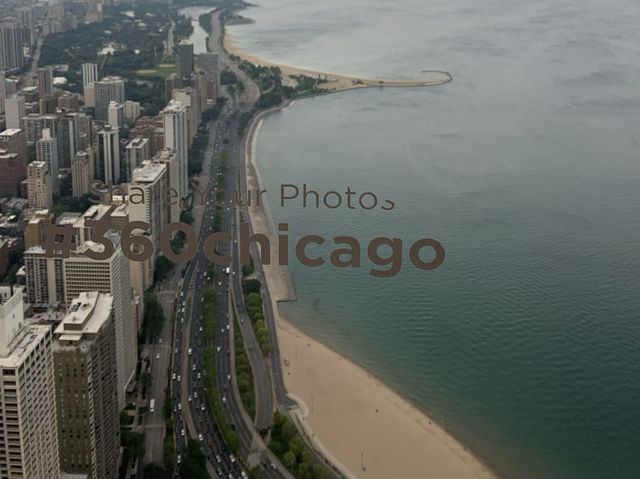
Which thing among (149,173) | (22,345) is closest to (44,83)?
(149,173)

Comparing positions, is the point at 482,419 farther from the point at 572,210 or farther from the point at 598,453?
the point at 572,210

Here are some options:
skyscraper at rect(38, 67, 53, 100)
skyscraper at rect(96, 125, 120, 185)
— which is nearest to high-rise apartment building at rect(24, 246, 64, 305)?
skyscraper at rect(96, 125, 120, 185)

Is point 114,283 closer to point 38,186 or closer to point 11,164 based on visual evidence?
point 38,186

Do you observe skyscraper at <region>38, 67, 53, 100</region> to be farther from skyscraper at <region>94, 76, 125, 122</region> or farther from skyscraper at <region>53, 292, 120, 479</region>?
skyscraper at <region>53, 292, 120, 479</region>

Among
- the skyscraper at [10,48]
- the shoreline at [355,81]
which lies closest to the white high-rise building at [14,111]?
the skyscraper at [10,48]

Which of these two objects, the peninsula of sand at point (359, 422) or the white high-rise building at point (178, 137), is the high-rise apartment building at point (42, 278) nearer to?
the peninsula of sand at point (359, 422)

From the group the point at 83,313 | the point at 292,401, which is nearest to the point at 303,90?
the point at 292,401
